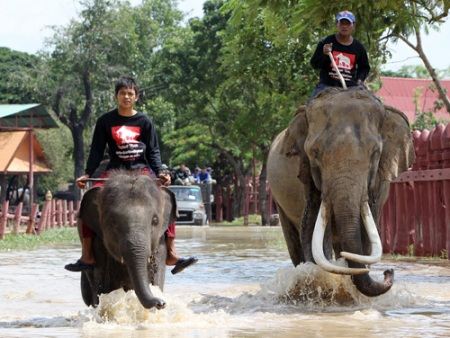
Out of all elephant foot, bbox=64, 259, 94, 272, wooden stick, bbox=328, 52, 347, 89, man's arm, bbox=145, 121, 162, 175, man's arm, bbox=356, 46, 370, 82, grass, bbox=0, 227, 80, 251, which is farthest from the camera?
grass, bbox=0, 227, 80, 251

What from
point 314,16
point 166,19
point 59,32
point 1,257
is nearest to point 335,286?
point 314,16

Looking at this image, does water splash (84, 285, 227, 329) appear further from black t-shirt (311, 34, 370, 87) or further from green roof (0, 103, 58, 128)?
green roof (0, 103, 58, 128)

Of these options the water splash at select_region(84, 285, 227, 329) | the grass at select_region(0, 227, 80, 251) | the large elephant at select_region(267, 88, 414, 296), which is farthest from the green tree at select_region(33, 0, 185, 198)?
the water splash at select_region(84, 285, 227, 329)

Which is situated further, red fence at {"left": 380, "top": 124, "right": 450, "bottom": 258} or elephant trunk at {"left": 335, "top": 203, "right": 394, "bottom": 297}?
red fence at {"left": 380, "top": 124, "right": 450, "bottom": 258}

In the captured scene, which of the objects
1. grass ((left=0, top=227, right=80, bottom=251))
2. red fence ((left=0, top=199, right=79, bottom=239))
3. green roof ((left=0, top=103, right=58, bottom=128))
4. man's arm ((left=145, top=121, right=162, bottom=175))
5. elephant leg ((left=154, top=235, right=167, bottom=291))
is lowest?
elephant leg ((left=154, top=235, right=167, bottom=291))

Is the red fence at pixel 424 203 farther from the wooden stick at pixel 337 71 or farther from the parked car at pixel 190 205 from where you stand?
the parked car at pixel 190 205

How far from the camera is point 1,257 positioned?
58.7 ft

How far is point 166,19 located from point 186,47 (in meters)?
23.7

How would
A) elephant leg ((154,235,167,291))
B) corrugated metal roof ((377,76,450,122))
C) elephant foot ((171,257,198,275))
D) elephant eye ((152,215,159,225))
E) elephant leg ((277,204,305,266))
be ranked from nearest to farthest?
elephant eye ((152,215,159,225))
elephant leg ((154,235,167,291))
elephant foot ((171,257,198,275))
elephant leg ((277,204,305,266))
corrugated metal roof ((377,76,450,122))

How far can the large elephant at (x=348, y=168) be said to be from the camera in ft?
28.9

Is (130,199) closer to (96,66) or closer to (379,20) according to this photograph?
(379,20)

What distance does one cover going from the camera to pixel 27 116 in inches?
1483

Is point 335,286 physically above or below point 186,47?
below

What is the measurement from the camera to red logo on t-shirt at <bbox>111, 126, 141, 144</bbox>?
8672 mm
